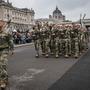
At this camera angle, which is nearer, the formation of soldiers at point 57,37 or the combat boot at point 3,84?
the combat boot at point 3,84

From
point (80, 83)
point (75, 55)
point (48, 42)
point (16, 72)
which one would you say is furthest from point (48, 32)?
point (80, 83)

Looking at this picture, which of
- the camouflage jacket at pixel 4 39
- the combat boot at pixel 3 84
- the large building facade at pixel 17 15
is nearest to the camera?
the combat boot at pixel 3 84

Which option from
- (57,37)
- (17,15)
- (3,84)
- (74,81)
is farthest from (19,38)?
(17,15)

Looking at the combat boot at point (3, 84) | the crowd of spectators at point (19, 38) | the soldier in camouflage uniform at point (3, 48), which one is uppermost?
the soldier in camouflage uniform at point (3, 48)

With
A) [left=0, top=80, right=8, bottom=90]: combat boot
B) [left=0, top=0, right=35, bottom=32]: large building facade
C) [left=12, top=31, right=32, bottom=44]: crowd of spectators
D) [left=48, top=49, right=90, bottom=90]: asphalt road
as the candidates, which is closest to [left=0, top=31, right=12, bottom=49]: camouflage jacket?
[left=0, top=80, right=8, bottom=90]: combat boot

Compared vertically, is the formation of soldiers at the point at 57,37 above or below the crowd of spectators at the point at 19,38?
above

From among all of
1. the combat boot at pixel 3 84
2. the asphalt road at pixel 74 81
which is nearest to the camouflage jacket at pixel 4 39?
the combat boot at pixel 3 84

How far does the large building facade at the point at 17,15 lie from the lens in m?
132

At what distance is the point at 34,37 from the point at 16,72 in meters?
7.08

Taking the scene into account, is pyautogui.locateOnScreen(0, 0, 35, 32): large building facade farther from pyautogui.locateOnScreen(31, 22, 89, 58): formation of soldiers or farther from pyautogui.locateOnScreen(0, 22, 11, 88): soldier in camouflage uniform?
pyautogui.locateOnScreen(0, 22, 11, 88): soldier in camouflage uniform

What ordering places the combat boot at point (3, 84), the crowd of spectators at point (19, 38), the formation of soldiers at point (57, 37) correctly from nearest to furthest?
1. the combat boot at point (3, 84)
2. the formation of soldiers at point (57, 37)
3. the crowd of spectators at point (19, 38)

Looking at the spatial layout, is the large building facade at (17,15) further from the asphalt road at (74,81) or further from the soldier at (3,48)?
the soldier at (3,48)

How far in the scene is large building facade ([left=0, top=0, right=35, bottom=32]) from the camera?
132 metres

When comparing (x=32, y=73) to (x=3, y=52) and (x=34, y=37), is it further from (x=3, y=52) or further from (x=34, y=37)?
(x=34, y=37)
